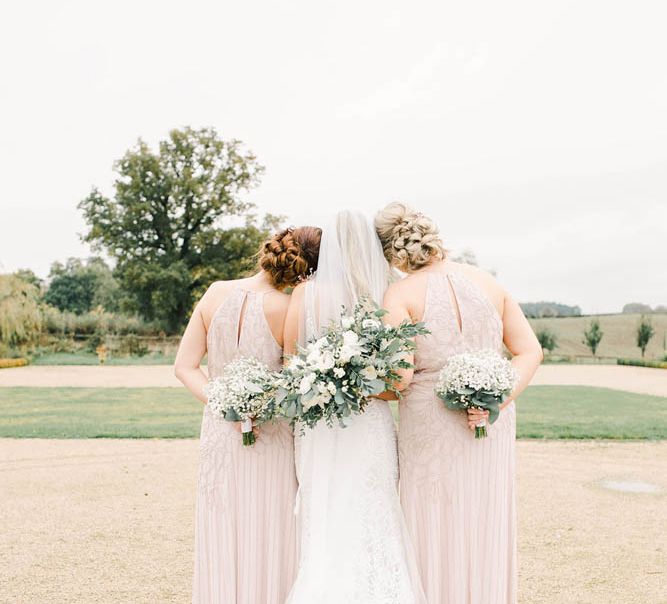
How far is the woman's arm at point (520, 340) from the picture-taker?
3844 millimetres

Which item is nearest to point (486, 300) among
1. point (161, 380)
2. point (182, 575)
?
point (182, 575)

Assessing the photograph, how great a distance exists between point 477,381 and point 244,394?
3.73ft

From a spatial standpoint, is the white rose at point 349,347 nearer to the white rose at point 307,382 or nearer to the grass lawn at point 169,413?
the white rose at point 307,382

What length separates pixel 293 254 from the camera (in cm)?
386

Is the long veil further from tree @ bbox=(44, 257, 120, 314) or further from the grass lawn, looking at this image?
tree @ bbox=(44, 257, 120, 314)

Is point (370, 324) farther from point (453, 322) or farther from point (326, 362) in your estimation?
point (453, 322)

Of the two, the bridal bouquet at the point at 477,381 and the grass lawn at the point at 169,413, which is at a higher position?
the bridal bouquet at the point at 477,381

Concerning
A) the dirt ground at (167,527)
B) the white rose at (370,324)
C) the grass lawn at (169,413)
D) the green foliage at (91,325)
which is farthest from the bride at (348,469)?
the green foliage at (91,325)

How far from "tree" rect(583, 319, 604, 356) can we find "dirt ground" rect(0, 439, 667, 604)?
2859 centimetres

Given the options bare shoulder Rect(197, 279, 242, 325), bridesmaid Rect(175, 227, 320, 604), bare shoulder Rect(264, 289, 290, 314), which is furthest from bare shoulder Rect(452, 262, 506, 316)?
bare shoulder Rect(197, 279, 242, 325)

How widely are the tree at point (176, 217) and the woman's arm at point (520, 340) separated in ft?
124

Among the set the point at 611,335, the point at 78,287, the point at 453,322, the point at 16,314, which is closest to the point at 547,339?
the point at 611,335

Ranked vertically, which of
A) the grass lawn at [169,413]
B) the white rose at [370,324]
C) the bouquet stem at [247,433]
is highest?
the white rose at [370,324]

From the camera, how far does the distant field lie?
38.3 metres
